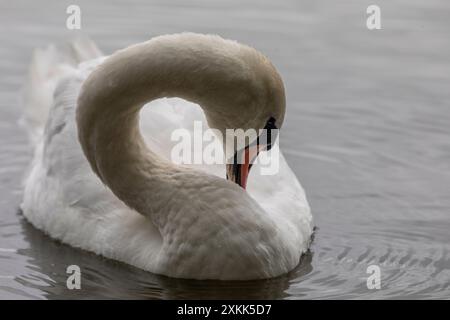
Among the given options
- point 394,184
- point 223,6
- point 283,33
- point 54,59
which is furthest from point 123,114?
point 223,6

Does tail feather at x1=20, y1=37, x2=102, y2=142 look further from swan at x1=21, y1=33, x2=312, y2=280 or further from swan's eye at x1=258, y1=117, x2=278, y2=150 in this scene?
swan's eye at x1=258, y1=117, x2=278, y2=150

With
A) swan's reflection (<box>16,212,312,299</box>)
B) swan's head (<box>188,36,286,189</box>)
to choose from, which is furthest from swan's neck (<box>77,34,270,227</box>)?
swan's reflection (<box>16,212,312,299</box>)

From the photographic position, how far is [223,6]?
1405cm

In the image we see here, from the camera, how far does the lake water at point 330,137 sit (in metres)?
7.75

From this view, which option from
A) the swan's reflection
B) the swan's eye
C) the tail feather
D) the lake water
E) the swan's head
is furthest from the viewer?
the tail feather

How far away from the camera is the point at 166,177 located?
25.6ft

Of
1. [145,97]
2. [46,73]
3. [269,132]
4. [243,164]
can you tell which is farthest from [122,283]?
[46,73]

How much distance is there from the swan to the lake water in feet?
0.50

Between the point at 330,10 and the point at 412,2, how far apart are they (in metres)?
1.02

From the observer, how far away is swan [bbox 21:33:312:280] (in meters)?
7.18

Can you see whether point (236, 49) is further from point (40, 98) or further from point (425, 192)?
point (40, 98)

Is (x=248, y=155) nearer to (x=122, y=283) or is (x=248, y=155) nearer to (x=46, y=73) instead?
(x=122, y=283)

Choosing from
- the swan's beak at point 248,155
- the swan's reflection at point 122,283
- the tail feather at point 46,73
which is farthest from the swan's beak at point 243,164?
the tail feather at point 46,73

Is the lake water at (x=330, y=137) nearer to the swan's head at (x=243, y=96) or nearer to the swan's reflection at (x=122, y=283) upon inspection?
the swan's reflection at (x=122, y=283)
